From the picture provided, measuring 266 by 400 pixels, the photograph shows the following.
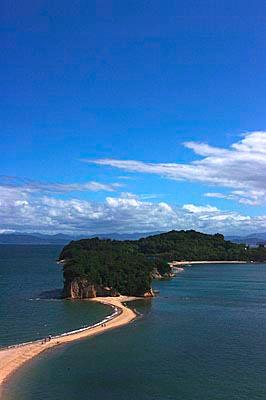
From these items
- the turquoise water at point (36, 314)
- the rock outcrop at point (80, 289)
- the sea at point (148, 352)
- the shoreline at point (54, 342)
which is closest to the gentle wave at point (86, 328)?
the shoreline at point (54, 342)

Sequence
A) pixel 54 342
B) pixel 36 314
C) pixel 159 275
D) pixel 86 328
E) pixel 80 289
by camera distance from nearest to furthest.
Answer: pixel 54 342
pixel 86 328
pixel 36 314
pixel 80 289
pixel 159 275

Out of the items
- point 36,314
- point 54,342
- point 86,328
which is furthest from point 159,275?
point 54,342

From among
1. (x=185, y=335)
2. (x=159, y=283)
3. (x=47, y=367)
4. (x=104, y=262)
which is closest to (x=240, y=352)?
(x=185, y=335)

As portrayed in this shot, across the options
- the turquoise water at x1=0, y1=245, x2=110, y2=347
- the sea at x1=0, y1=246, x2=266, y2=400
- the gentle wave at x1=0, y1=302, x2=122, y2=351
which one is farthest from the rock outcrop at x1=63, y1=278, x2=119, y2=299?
the gentle wave at x1=0, y1=302, x2=122, y2=351

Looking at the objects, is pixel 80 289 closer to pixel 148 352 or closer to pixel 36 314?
pixel 36 314

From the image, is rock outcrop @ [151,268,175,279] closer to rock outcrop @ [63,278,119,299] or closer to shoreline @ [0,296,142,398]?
rock outcrop @ [63,278,119,299]

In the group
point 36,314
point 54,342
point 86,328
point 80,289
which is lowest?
point 54,342
